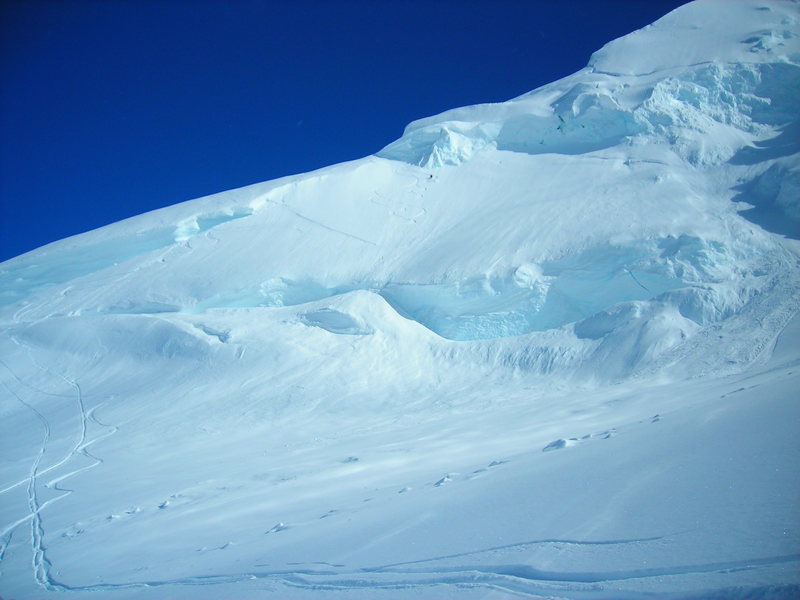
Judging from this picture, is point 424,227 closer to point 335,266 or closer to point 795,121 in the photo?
point 335,266

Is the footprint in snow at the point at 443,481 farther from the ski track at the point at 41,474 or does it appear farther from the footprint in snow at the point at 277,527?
the ski track at the point at 41,474

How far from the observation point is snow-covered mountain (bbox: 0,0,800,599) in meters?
3.66

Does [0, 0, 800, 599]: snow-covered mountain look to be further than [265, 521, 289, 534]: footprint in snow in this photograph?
No

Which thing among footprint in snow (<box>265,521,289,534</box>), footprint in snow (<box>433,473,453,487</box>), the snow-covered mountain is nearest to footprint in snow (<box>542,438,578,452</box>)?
the snow-covered mountain

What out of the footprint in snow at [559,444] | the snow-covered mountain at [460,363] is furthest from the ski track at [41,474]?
the footprint in snow at [559,444]

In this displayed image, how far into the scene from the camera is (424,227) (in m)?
17.0

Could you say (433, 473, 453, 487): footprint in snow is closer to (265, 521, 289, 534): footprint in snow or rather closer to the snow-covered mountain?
the snow-covered mountain

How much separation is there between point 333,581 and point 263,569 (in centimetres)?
79

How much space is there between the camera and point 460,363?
1282 centimetres

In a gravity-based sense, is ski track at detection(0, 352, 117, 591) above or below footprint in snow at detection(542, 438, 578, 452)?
above

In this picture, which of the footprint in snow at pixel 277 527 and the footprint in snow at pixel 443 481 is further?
the footprint in snow at pixel 443 481

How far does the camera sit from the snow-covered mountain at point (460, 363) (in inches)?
144

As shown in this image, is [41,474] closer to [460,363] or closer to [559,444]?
[460,363]

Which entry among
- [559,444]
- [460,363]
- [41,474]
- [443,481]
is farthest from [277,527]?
[460,363]
